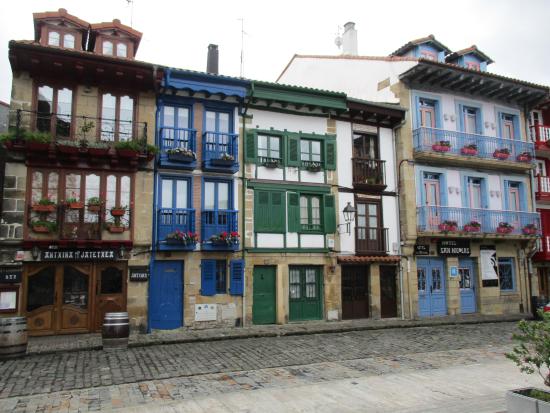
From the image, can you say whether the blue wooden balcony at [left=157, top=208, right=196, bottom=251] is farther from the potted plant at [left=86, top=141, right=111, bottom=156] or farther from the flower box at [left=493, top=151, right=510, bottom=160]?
the flower box at [left=493, top=151, right=510, bottom=160]

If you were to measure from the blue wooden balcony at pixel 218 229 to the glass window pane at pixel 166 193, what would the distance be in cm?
124

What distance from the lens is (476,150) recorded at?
67.2ft

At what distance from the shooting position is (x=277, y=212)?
56.7ft

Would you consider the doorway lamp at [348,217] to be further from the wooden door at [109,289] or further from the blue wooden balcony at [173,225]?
the wooden door at [109,289]

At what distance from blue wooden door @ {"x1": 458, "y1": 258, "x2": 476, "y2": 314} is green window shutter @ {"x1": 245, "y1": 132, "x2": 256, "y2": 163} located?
10840mm

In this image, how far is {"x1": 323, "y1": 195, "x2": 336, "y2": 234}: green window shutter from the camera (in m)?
17.9

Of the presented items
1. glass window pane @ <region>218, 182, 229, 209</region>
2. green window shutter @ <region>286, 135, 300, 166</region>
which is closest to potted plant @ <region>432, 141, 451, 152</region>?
green window shutter @ <region>286, 135, 300, 166</region>

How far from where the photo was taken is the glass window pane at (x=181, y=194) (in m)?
16.0

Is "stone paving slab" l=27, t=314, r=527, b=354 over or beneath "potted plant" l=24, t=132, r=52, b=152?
beneath

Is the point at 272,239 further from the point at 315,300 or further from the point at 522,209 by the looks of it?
the point at 522,209

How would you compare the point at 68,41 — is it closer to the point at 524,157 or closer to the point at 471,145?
the point at 471,145

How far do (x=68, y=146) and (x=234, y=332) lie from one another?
790 centimetres

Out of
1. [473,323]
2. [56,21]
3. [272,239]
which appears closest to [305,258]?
[272,239]

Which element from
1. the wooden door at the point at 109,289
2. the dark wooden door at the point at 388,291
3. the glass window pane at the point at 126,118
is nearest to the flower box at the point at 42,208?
the wooden door at the point at 109,289
